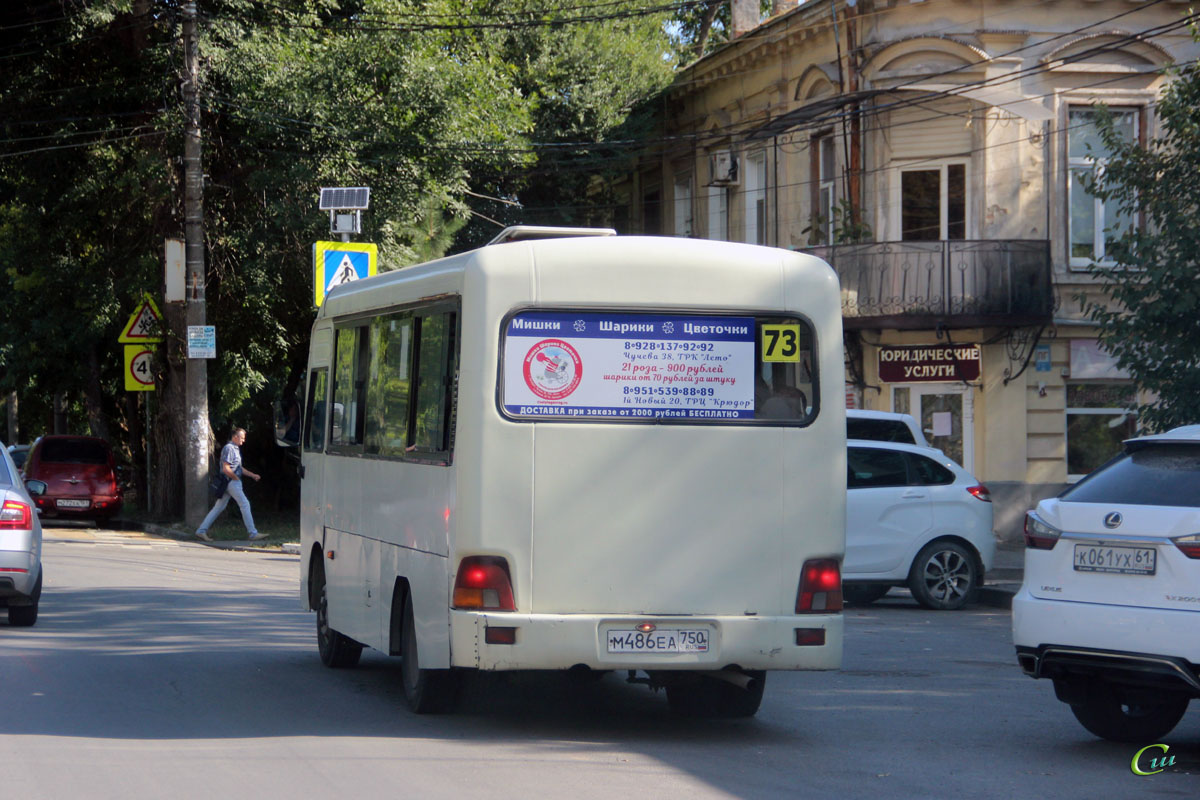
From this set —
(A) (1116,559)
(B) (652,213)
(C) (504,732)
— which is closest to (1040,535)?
(A) (1116,559)

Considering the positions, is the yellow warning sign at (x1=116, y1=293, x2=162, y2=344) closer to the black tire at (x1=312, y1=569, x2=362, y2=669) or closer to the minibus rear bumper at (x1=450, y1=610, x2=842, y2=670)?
the black tire at (x1=312, y1=569, x2=362, y2=669)

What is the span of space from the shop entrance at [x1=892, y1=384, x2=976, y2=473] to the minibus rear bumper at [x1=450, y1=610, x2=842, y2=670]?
60.4 ft

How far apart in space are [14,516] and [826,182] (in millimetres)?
18410

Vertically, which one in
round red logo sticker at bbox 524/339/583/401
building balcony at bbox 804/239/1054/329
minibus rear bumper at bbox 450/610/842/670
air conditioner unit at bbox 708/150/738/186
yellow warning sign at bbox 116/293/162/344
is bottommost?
minibus rear bumper at bbox 450/610/842/670

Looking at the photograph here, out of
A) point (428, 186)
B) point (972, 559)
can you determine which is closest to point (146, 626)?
point (972, 559)

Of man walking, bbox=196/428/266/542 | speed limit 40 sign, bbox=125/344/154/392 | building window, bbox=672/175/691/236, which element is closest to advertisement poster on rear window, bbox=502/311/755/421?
man walking, bbox=196/428/266/542

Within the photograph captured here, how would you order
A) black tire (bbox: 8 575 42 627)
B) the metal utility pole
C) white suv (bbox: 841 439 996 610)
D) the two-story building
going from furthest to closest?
the two-story building
the metal utility pole
white suv (bbox: 841 439 996 610)
black tire (bbox: 8 575 42 627)

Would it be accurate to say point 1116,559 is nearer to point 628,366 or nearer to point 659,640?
point 659,640

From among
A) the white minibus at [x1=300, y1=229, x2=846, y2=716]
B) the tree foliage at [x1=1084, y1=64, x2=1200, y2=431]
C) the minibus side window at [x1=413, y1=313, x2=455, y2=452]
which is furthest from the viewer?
the tree foliage at [x1=1084, y1=64, x2=1200, y2=431]

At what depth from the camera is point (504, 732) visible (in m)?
8.59

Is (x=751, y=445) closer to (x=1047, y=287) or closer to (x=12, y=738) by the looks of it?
(x=12, y=738)

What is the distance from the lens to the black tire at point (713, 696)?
362 inches

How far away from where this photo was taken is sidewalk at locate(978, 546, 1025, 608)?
1711 centimetres

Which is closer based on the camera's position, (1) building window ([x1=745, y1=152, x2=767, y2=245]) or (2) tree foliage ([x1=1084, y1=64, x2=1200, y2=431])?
(2) tree foliage ([x1=1084, y1=64, x2=1200, y2=431])
